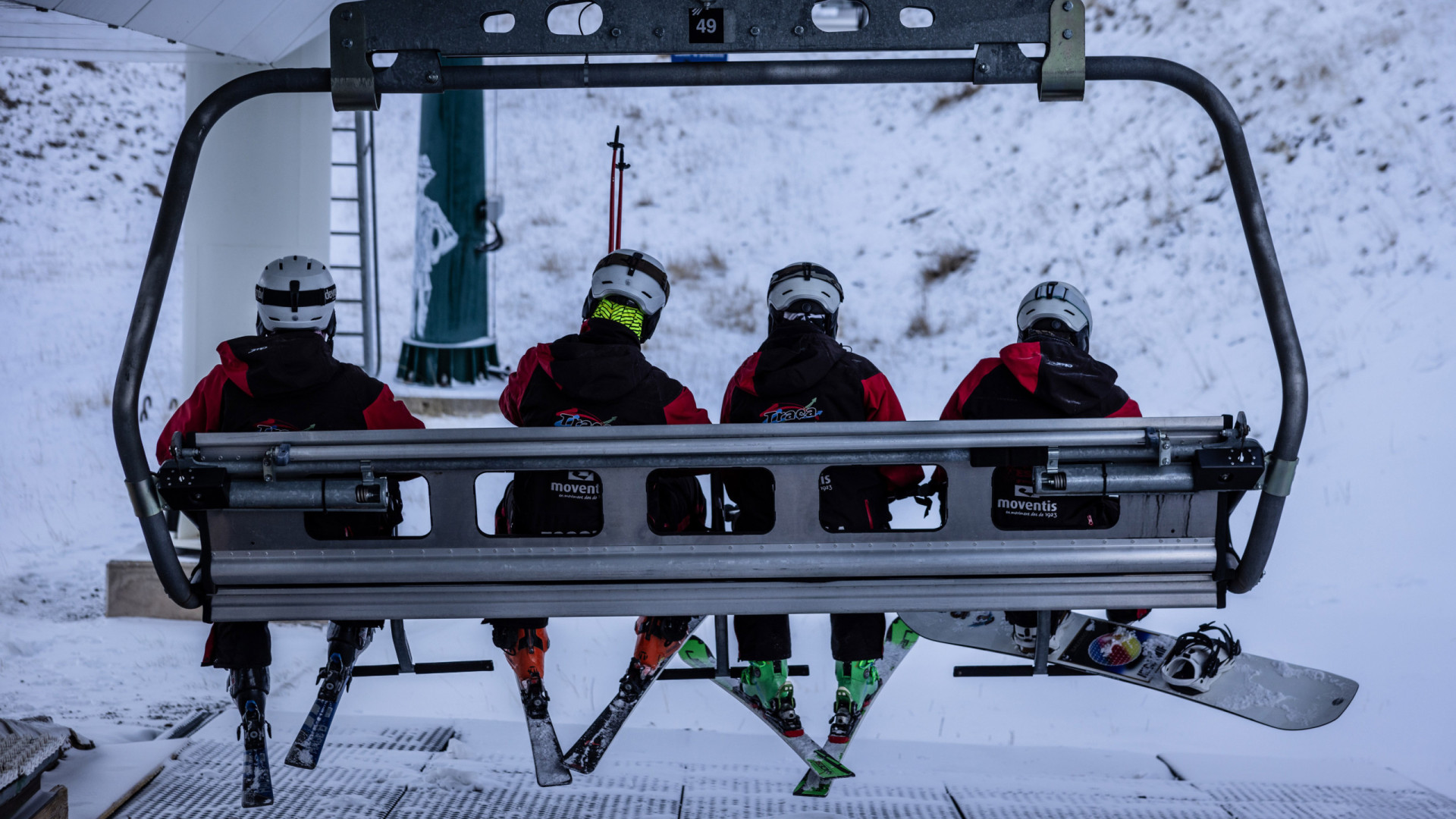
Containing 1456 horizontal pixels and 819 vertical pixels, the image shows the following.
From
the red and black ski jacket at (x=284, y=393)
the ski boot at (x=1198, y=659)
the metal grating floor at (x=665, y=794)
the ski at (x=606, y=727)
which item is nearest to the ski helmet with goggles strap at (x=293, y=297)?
the red and black ski jacket at (x=284, y=393)

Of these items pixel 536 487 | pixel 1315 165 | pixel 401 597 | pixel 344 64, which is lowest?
pixel 401 597

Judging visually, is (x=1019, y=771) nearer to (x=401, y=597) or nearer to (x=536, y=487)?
(x=536, y=487)

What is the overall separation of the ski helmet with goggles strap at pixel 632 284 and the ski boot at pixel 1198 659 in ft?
5.80

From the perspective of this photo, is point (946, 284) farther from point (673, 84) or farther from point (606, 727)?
point (673, 84)

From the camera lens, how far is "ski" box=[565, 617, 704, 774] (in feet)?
11.0

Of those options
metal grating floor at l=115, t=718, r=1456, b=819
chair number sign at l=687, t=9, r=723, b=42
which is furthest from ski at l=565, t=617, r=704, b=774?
chair number sign at l=687, t=9, r=723, b=42

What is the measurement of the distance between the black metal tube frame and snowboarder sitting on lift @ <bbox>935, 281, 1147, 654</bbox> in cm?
49

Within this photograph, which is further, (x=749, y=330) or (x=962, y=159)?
(x=962, y=159)

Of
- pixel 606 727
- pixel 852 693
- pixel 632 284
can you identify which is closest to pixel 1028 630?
pixel 852 693

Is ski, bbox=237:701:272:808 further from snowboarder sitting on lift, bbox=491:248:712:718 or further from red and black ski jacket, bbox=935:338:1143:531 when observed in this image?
red and black ski jacket, bbox=935:338:1143:531

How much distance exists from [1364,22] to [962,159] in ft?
14.2

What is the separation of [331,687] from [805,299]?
5.67 feet

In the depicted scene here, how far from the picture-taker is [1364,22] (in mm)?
12219

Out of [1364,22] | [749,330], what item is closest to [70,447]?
[749,330]
